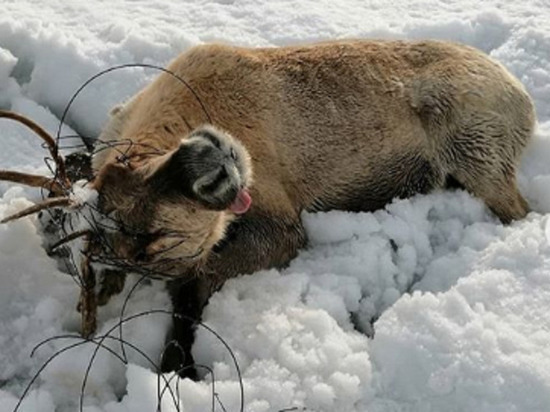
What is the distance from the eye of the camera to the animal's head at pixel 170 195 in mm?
3742

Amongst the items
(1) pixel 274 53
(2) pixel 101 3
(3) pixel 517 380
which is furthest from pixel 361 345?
(2) pixel 101 3

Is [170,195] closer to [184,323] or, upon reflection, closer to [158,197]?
[158,197]

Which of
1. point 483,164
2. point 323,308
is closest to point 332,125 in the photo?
point 483,164

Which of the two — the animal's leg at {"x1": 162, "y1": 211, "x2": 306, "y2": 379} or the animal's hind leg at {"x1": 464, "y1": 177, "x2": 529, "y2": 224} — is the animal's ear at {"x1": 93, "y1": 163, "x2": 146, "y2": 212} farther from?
the animal's hind leg at {"x1": 464, "y1": 177, "x2": 529, "y2": 224}

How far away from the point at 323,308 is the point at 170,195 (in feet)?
3.63

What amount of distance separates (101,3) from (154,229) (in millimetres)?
3990

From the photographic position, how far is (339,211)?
5.43 metres

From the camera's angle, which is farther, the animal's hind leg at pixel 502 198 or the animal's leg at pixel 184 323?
the animal's hind leg at pixel 502 198

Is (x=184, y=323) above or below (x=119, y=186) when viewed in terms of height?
below

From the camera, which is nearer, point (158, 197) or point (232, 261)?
point (158, 197)

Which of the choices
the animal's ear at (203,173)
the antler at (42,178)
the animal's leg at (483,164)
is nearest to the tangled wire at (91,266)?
the antler at (42,178)

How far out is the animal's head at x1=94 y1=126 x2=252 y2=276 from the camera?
374 centimetres

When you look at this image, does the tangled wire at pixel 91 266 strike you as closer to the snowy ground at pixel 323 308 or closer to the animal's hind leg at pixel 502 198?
the snowy ground at pixel 323 308

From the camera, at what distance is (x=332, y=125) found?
546cm
